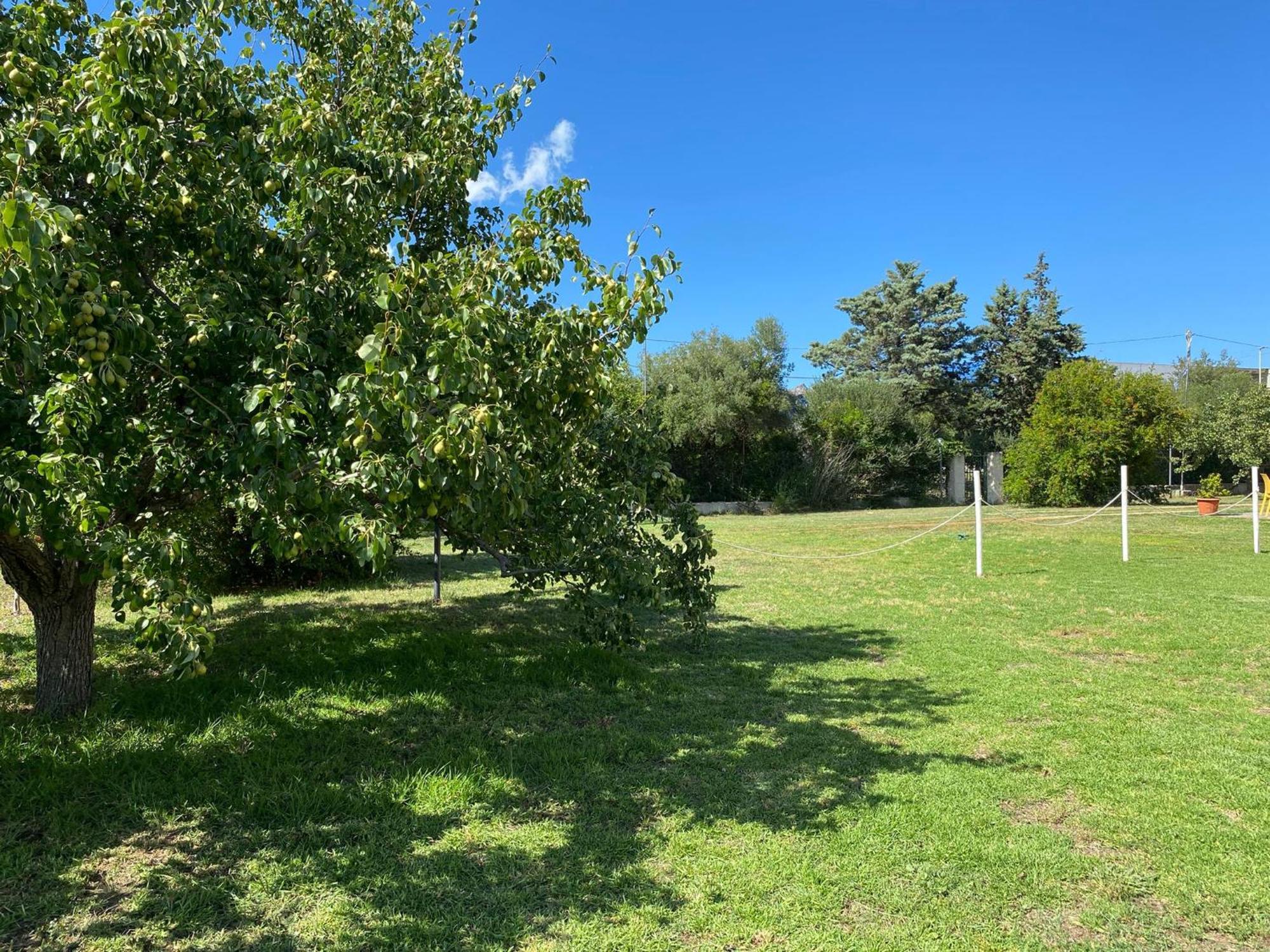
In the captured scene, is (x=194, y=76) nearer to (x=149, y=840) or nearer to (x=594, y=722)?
(x=149, y=840)

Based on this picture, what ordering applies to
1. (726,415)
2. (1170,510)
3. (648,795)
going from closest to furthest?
1. (648,795)
2. (1170,510)
3. (726,415)

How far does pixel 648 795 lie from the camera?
11.7 ft

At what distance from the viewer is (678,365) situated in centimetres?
2734

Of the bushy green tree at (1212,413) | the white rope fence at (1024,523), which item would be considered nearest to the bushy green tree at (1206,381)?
the bushy green tree at (1212,413)

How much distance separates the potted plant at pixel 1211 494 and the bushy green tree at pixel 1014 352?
8341 mm

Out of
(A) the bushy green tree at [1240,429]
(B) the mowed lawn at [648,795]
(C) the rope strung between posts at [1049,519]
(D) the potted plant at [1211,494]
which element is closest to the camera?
(B) the mowed lawn at [648,795]

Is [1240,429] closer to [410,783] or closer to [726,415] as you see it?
[726,415]

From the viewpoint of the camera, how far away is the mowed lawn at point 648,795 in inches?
101

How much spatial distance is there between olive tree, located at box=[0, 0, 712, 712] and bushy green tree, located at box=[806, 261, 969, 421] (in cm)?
3308

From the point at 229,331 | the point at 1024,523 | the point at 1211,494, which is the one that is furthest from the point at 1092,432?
the point at 229,331

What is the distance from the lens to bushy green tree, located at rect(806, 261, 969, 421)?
3534 cm

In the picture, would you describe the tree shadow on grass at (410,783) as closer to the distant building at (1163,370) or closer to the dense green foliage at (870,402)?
the dense green foliage at (870,402)

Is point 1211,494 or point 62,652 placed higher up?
point 1211,494

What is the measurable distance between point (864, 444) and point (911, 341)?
11.0m
